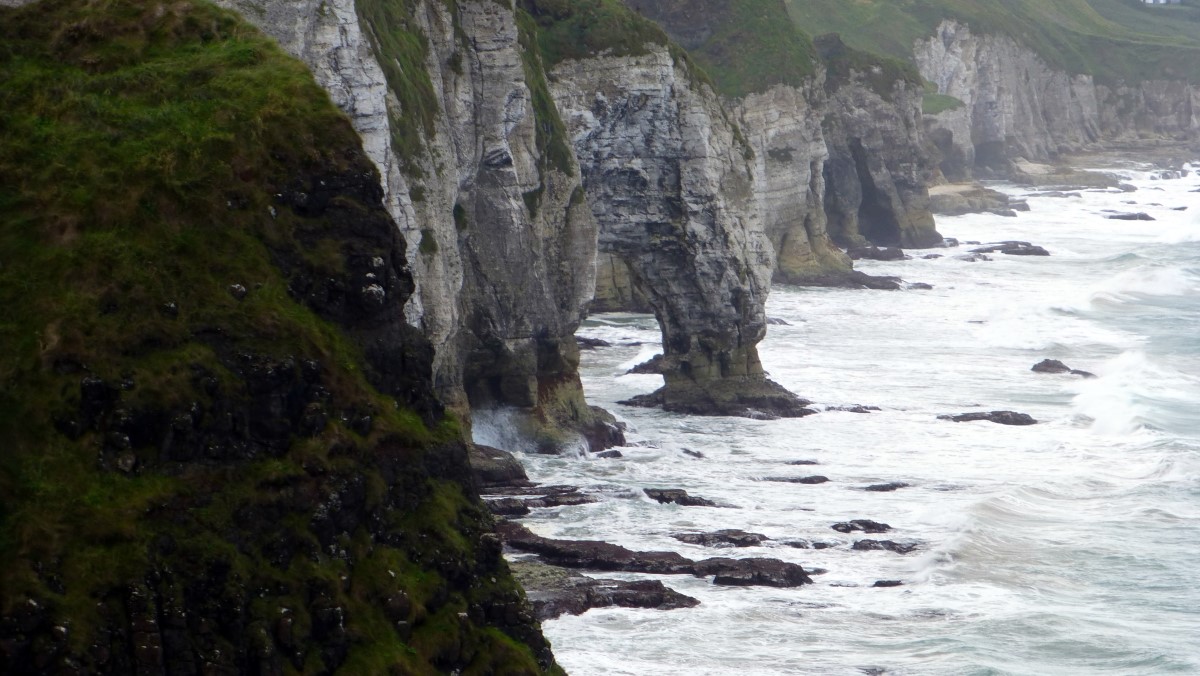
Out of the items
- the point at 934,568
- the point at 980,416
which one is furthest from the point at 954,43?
the point at 934,568

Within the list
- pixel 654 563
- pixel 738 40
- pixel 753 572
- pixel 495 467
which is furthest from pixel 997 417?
pixel 738 40

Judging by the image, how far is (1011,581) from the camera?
114ft

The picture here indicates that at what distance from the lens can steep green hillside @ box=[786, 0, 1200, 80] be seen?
436ft

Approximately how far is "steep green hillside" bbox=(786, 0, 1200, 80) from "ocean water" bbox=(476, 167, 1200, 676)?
55.6m

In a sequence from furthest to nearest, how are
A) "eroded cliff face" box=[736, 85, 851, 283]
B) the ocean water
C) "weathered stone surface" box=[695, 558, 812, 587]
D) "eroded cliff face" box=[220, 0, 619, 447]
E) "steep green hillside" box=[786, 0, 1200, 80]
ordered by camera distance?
"steep green hillside" box=[786, 0, 1200, 80], "eroded cliff face" box=[736, 85, 851, 283], "eroded cliff face" box=[220, 0, 619, 447], "weathered stone surface" box=[695, 558, 812, 587], the ocean water

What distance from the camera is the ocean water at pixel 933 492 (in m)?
29.6

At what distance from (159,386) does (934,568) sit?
68.9ft

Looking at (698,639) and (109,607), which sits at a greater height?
(109,607)

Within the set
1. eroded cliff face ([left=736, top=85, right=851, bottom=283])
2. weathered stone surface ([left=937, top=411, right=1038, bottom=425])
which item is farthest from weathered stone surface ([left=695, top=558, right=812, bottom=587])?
eroded cliff face ([left=736, top=85, right=851, bottom=283])

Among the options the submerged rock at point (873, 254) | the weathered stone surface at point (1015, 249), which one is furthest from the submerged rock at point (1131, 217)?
the submerged rock at point (873, 254)

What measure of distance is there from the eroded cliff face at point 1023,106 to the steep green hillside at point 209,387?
348 ft

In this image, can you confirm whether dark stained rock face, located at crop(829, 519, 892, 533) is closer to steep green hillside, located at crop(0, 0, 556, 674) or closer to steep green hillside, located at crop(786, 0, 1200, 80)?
steep green hillside, located at crop(0, 0, 556, 674)

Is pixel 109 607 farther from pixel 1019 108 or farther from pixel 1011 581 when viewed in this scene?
pixel 1019 108

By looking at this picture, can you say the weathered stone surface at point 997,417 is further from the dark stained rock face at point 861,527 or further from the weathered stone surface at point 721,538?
the weathered stone surface at point 721,538
